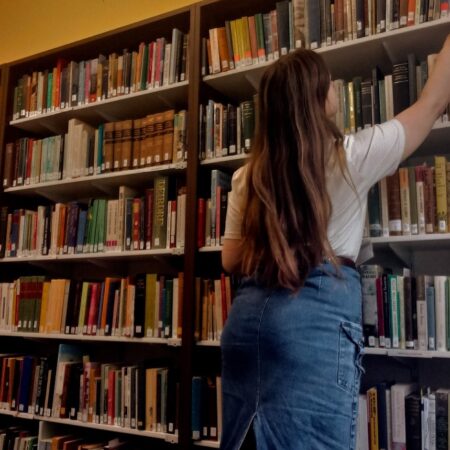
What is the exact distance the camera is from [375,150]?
1.11 metres

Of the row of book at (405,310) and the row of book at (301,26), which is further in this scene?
the row of book at (301,26)

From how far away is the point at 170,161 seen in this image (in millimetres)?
1967

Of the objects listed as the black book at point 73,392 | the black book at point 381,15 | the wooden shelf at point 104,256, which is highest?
the black book at point 381,15

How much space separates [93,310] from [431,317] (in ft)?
4.29

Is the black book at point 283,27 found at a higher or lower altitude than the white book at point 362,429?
higher

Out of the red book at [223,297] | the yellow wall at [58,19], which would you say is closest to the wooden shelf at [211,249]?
the red book at [223,297]

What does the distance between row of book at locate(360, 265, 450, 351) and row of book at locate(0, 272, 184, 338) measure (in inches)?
27.5

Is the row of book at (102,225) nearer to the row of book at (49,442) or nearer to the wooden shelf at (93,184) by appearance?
the wooden shelf at (93,184)

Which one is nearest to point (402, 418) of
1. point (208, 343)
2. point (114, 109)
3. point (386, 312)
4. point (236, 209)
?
point (386, 312)

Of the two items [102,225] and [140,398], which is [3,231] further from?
[140,398]

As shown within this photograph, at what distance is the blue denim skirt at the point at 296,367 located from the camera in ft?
3.04

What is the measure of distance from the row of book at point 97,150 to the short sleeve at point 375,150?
939 mm

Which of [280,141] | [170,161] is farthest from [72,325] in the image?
[280,141]

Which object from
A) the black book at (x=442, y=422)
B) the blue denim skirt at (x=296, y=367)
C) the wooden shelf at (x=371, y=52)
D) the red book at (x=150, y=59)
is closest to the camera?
the blue denim skirt at (x=296, y=367)
